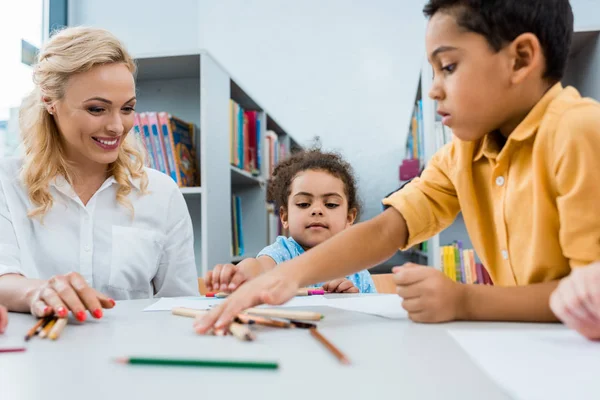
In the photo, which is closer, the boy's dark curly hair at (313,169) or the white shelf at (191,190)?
the boy's dark curly hair at (313,169)

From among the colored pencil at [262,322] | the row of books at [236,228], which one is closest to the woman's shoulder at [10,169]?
the colored pencil at [262,322]

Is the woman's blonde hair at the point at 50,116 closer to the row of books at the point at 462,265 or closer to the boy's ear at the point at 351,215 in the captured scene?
the boy's ear at the point at 351,215

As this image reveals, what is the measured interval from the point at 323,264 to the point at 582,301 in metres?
0.40

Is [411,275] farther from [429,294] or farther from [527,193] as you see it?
[527,193]

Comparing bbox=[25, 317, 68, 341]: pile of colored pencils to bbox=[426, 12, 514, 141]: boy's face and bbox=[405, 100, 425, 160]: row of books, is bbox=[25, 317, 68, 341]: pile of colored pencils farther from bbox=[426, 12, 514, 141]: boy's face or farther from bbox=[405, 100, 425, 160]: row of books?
bbox=[405, 100, 425, 160]: row of books

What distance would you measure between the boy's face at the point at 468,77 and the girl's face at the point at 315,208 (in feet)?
3.13

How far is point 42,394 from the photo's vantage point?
43cm

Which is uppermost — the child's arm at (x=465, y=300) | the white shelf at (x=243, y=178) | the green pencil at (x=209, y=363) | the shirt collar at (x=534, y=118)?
the white shelf at (x=243, y=178)

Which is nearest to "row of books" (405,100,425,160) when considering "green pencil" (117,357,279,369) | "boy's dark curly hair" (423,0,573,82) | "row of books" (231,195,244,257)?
"row of books" (231,195,244,257)

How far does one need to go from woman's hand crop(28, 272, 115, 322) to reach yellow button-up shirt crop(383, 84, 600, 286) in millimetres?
538

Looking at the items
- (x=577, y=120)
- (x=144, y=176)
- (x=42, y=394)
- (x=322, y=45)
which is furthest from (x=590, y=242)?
(x=322, y=45)

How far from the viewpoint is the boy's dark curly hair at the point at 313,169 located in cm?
194

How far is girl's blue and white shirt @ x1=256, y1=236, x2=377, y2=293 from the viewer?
5.41 ft

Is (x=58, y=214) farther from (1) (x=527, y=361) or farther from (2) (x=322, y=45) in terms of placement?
(2) (x=322, y=45)
